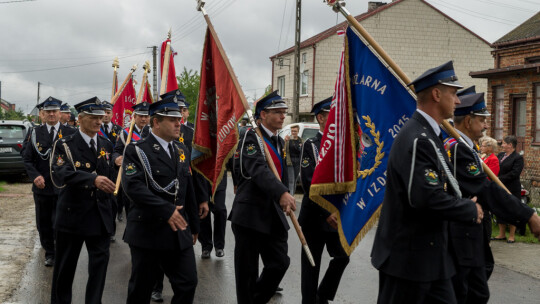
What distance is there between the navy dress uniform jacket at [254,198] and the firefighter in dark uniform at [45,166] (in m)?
3.44

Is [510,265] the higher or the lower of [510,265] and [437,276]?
the lower

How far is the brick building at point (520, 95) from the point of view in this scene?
18.3 m

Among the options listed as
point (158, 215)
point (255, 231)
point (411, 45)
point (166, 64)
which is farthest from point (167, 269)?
point (411, 45)

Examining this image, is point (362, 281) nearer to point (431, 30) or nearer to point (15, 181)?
point (15, 181)

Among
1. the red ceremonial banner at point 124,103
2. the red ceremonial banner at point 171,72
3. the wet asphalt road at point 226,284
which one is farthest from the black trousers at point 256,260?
the red ceremonial banner at point 124,103

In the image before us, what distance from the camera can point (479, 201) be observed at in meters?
4.39

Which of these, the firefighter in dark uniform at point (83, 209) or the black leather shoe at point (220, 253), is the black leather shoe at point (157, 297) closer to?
the firefighter in dark uniform at point (83, 209)

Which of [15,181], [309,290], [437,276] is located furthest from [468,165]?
[15,181]

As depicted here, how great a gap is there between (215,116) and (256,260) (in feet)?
5.57

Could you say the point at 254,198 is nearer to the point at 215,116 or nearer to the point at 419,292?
the point at 215,116

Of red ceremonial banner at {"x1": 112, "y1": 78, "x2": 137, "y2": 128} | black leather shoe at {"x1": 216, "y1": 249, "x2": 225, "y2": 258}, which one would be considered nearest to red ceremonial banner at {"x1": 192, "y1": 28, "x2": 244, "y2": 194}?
black leather shoe at {"x1": 216, "y1": 249, "x2": 225, "y2": 258}

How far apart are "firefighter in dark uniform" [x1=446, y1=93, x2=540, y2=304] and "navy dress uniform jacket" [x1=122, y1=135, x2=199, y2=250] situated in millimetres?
2120

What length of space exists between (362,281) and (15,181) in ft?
58.6

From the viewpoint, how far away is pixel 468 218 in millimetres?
3463
